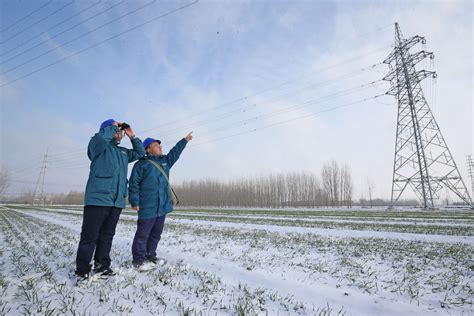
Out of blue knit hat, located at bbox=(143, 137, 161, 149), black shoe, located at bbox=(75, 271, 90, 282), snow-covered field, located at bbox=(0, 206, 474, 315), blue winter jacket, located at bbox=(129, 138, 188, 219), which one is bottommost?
snow-covered field, located at bbox=(0, 206, 474, 315)

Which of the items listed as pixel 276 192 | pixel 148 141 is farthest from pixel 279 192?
pixel 148 141

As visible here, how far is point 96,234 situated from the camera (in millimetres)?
3129

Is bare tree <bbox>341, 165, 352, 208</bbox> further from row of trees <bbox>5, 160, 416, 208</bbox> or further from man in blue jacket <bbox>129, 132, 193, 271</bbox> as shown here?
man in blue jacket <bbox>129, 132, 193, 271</bbox>

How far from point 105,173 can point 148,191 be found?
0.77 m

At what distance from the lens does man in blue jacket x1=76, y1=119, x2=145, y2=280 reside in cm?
309

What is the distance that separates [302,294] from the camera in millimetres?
2910

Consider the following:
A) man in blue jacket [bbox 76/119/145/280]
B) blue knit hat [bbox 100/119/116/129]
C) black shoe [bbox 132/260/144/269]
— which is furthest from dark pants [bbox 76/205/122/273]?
blue knit hat [bbox 100/119/116/129]

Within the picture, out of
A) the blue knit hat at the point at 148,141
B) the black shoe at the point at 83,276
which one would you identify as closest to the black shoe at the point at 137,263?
the black shoe at the point at 83,276

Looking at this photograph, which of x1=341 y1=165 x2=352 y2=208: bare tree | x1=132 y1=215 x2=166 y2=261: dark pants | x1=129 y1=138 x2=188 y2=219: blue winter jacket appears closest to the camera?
x1=132 y1=215 x2=166 y2=261: dark pants

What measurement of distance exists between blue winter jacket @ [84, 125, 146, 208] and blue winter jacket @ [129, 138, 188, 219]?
28 centimetres

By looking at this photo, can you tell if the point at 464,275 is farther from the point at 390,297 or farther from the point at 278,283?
the point at 278,283

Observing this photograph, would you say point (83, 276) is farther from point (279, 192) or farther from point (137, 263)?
point (279, 192)

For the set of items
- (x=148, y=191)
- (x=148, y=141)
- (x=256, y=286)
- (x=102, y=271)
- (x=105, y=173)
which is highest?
(x=148, y=141)

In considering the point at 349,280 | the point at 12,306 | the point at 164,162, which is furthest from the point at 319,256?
the point at 12,306
